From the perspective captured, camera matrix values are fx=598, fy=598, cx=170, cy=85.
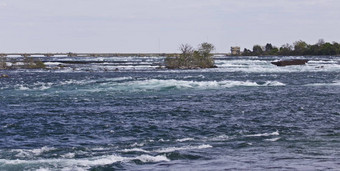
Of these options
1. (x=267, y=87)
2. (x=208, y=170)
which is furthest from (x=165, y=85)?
(x=208, y=170)

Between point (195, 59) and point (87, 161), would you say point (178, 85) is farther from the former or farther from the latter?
point (195, 59)

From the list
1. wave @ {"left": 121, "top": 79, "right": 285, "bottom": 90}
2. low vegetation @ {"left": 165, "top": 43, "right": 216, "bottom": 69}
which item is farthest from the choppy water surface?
low vegetation @ {"left": 165, "top": 43, "right": 216, "bottom": 69}

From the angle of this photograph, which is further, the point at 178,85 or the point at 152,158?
the point at 178,85

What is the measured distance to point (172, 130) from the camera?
27.7 metres

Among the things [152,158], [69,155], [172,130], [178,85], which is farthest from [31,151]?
[178,85]

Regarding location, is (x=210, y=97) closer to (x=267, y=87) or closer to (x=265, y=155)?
(x=267, y=87)

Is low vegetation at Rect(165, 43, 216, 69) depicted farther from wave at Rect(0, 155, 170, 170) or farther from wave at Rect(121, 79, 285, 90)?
wave at Rect(0, 155, 170, 170)

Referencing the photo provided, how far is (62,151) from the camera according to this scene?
73.9ft

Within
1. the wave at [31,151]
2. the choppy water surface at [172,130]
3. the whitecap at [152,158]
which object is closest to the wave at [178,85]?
the choppy water surface at [172,130]

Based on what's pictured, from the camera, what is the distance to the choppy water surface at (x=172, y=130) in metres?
20.1

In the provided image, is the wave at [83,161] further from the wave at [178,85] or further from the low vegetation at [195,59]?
the low vegetation at [195,59]

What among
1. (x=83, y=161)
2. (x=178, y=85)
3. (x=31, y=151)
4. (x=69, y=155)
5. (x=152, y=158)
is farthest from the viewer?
(x=178, y=85)

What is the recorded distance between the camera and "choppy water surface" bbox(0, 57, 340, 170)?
20094 mm

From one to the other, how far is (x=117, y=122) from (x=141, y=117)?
2.23m
